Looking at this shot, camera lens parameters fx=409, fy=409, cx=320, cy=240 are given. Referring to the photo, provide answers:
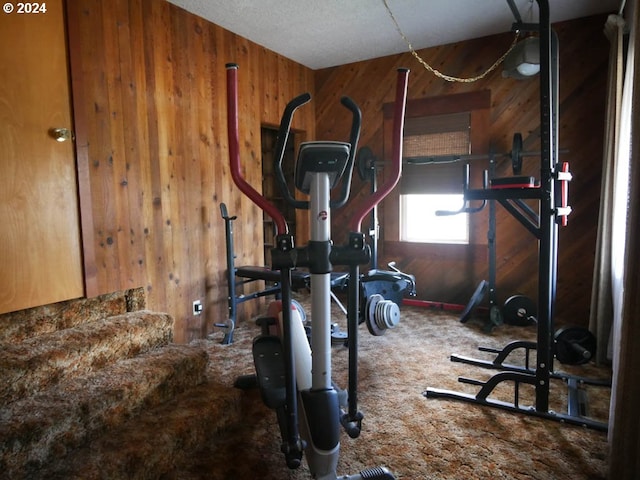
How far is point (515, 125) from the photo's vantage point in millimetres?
3994

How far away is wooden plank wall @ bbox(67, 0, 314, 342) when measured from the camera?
2.62m

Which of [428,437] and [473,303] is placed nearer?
[428,437]

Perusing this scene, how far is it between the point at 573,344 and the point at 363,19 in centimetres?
304

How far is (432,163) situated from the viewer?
4.26 meters

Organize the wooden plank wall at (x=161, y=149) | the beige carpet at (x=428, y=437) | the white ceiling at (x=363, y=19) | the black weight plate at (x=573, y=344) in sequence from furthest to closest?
the white ceiling at (x=363, y=19)
the wooden plank wall at (x=161, y=149)
the black weight plate at (x=573, y=344)
the beige carpet at (x=428, y=437)

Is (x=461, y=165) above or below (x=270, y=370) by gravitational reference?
above

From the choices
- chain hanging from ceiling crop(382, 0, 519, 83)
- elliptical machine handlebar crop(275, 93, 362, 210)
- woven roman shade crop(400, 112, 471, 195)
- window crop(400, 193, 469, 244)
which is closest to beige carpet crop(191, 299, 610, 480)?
elliptical machine handlebar crop(275, 93, 362, 210)

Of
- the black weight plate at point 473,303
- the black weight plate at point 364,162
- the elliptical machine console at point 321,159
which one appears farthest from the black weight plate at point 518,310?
the elliptical machine console at point 321,159

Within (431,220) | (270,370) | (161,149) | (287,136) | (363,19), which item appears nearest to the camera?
(287,136)

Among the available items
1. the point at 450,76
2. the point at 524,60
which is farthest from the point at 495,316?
the point at 450,76

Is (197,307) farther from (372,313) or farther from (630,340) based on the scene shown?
(630,340)

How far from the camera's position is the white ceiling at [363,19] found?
3.29 meters

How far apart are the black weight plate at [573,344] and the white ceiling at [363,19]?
8.39 feet

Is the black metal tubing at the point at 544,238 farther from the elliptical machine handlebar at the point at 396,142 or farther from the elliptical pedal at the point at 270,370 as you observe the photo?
the elliptical pedal at the point at 270,370
